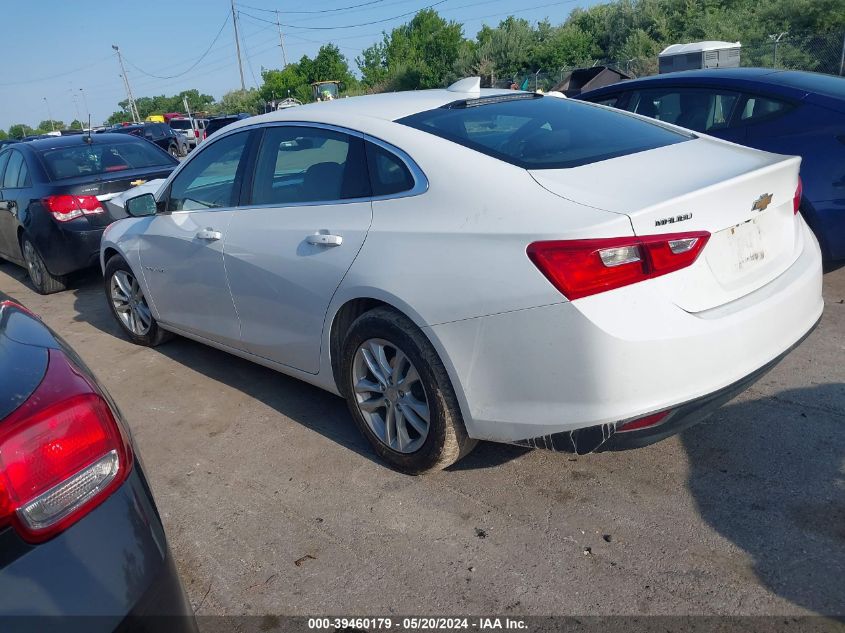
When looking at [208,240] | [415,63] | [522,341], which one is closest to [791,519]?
[522,341]

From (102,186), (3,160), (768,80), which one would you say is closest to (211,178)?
(102,186)

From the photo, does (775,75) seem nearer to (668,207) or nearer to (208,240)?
(668,207)

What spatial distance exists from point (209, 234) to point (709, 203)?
270cm

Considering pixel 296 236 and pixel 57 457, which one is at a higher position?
pixel 57 457

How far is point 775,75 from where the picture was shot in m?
5.31

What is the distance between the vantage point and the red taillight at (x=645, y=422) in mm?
Result: 2516

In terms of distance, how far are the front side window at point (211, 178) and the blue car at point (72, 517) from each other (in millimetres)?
2538

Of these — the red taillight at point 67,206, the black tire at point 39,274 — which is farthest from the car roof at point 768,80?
the black tire at point 39,274

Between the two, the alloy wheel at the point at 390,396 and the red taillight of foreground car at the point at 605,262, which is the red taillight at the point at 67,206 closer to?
the alloy wheel at the point at 390,396

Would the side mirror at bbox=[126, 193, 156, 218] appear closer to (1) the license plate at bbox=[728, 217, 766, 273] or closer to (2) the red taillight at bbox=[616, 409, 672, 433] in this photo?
(2) the red taillight at bbox=[616, 409, 672, 433]

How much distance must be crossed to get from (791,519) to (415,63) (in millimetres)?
54374

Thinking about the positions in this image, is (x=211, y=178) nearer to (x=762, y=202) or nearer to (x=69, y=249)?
(x=762, y=202)

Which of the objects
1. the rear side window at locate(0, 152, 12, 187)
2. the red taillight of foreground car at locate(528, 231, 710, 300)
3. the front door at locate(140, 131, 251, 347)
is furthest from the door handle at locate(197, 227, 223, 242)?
the rear side window at locate(0, 152, 12, 187)

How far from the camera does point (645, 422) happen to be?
2527 millimetres
